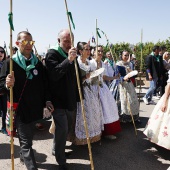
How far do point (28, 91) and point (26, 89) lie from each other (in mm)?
34

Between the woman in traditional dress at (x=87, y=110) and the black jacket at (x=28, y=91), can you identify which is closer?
the black jacket at (x=28, y=91)


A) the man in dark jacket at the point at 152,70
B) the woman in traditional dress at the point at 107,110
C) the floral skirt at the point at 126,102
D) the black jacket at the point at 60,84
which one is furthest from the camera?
the man in dark jacket at the point at 152,70

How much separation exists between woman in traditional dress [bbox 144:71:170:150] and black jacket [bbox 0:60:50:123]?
1794 millimetres

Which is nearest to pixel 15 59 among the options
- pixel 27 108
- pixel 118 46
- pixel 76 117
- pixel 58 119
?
pixel 27 108

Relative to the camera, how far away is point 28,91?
2.78 metres

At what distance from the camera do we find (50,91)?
3039mm

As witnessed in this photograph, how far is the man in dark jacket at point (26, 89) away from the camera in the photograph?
274 centimetres

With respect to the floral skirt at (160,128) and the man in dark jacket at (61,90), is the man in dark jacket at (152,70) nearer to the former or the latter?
the floral skirt at (160,128)

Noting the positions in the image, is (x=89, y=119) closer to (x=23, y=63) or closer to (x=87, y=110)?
(x=87, y=110)

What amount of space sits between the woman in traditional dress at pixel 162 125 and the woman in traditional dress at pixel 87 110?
862 millimetres

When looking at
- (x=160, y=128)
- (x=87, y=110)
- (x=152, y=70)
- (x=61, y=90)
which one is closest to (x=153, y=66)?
(x=152, y=70)

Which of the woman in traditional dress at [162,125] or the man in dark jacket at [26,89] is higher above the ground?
the man in dark jacket at [26,89]

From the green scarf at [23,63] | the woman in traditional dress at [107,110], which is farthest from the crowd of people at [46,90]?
the woman in traditional dress at [107,110]

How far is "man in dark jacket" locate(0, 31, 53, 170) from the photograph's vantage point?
9.00ft
